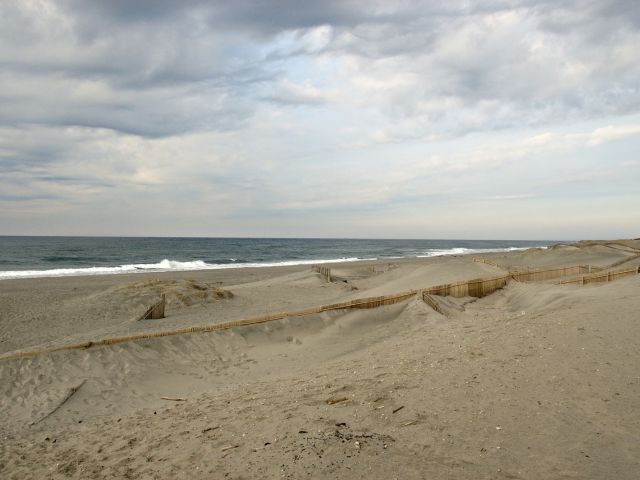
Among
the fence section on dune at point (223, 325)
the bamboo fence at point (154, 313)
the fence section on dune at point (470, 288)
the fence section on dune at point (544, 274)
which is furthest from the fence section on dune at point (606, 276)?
the bamboo fence at point (154, 313)

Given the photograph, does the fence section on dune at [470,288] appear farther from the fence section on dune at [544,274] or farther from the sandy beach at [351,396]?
the fence section on dune at [544,274]

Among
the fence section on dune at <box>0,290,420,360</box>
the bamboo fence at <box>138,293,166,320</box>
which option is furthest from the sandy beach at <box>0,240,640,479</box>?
the bamboo fence at <box>138,293,166,320</box>

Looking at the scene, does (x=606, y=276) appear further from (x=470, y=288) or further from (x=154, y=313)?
(x=154, y=313)

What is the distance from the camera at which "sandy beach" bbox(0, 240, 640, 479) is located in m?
4.53

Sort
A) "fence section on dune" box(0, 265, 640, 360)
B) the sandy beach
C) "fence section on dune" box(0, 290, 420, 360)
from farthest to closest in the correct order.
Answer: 1. "fence section on dune" box(0, 265, 640, 360)
2. "fence section on dune" box(0, 290, 420, 360)
3. the sandy beach

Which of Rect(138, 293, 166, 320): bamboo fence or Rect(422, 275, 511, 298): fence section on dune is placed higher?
Rect(422, 275, 511, 298): fence section on dune

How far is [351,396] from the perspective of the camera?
20.4 ft

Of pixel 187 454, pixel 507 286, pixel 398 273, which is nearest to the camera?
pixel 187 454

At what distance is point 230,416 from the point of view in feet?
20.1

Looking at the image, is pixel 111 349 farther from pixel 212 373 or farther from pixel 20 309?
pixel 20 309

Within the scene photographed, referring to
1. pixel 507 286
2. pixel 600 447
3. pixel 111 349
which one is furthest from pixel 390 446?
pixel 507 286

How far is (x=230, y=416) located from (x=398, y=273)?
2017 centimetres

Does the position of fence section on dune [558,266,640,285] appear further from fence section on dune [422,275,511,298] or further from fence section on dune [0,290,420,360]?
fence section on dune [0,290,420,360]

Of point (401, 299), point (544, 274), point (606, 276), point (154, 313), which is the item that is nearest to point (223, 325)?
point (154, 313)
